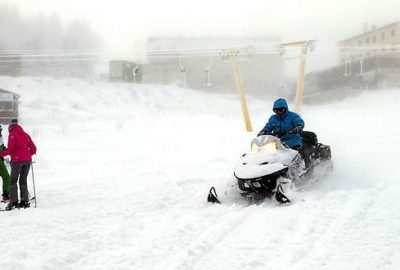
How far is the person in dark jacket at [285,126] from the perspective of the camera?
30.8 ft

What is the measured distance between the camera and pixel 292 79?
67.6 meters

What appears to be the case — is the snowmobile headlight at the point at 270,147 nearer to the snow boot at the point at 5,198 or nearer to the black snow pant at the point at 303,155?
the black snow pant at the point at 303,155

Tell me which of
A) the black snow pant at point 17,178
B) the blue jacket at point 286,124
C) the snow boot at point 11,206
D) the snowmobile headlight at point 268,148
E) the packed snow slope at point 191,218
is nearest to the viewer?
the packed snow slope at point 191,218

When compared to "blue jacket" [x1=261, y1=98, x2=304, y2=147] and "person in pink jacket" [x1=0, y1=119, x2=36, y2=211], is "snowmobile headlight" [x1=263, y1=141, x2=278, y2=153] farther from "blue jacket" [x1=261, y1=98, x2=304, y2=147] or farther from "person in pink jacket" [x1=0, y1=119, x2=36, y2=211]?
"person in pink jacket" [x1=0, y1=119, x2=36, y2=211]

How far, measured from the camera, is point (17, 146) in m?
8.91

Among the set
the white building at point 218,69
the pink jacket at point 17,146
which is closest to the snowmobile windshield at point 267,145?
the pink jacket at point 17,146

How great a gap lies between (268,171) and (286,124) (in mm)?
1783

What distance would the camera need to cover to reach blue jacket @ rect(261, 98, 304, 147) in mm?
9430

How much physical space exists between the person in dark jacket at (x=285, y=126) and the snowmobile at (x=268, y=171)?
156mm

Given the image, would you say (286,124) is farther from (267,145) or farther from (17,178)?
(17,178)

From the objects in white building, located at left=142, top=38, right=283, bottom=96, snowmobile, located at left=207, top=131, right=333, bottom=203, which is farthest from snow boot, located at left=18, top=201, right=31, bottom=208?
white building, located at left=142, top=38, right=283, bottom=96

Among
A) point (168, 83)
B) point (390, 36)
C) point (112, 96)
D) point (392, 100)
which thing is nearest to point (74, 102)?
point (112, 96)

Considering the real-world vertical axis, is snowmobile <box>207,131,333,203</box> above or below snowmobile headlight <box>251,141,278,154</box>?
below

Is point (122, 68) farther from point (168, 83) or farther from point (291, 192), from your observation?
point (291, 192)
